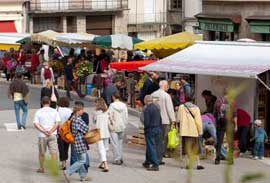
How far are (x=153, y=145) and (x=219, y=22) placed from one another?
10217mm

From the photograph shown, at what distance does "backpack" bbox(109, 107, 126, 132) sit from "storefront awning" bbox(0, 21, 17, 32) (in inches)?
1446

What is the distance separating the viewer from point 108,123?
47.5 feet

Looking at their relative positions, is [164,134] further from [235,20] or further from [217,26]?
[217,26]

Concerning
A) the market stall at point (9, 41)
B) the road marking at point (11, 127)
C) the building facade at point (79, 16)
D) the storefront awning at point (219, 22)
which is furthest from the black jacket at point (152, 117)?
the building facade at point (79, 16)

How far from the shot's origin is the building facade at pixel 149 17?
176 feet

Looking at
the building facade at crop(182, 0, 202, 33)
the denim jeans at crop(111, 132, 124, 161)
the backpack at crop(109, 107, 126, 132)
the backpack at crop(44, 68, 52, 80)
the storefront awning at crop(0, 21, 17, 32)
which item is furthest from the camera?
the storefront awning at crop(0, 21, 17, 32)

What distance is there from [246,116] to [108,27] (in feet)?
126

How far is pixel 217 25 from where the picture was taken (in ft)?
78.9

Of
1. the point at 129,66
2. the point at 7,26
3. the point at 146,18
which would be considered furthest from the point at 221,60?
the point at 146,18

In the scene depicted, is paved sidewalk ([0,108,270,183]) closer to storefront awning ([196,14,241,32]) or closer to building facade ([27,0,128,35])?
storefront awning ([196,14,241,32])

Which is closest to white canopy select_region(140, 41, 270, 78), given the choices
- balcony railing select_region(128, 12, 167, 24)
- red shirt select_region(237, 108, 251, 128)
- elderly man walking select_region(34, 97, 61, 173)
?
red shirt select_region(237, 108, 251, 128)

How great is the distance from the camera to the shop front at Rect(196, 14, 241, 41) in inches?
903

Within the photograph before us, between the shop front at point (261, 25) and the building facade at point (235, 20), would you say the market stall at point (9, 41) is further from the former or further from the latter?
the shop front at point (261, 25)

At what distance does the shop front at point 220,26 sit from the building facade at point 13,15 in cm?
2713
